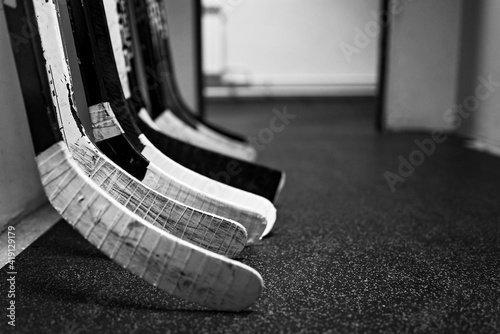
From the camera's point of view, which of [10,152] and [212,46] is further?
[212,46]

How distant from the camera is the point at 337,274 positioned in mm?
1062

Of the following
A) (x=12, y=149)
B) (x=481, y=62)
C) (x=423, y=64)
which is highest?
(x=12, y=149)

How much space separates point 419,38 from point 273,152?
1.59 m

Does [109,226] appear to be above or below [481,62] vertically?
above

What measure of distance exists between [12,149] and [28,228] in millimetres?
211

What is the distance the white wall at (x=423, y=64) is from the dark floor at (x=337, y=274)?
176 cm

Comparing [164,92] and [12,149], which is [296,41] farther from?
[12,149]

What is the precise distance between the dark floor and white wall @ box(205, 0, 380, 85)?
526 cm

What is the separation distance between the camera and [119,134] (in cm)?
102

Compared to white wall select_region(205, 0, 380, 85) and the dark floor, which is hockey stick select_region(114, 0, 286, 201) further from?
white wall select_region(205, 0, 380, 85)

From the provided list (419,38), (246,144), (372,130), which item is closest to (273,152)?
(246,144)

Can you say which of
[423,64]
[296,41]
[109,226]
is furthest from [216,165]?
[296,41]

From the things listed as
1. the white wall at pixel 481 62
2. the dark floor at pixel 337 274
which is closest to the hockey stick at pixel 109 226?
the dark floor at pixel 337 274

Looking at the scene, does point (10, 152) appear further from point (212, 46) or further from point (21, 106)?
point (212, 46)
